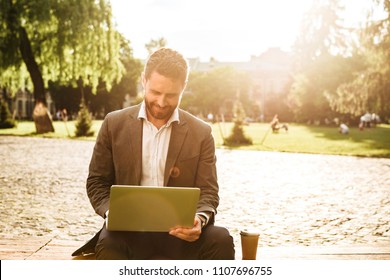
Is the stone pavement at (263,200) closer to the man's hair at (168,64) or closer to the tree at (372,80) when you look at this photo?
the man's hair at (168,64)

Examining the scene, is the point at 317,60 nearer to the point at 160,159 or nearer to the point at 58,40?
the point at 58,40

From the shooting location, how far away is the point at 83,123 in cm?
1942

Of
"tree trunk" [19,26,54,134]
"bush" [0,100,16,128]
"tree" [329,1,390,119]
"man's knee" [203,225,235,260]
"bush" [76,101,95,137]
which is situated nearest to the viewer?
"man's knee" [203,225,235,260]

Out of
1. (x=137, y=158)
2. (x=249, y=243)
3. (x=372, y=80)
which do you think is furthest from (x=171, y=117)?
(x=372, y=80)

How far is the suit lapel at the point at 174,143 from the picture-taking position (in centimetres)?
274

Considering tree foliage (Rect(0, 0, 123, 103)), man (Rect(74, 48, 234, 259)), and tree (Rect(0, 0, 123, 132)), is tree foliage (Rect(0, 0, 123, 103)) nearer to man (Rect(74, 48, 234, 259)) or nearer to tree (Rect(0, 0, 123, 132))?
tree (Rect(0, 0, 123, 132))

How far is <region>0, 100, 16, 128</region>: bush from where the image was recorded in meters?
22.7

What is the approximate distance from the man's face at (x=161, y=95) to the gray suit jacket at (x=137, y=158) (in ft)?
0.33

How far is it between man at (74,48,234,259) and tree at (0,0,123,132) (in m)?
14.9

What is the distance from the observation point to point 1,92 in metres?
22.2

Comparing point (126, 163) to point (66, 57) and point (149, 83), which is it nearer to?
point (149, 83)

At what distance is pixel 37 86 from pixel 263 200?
44.2 feet

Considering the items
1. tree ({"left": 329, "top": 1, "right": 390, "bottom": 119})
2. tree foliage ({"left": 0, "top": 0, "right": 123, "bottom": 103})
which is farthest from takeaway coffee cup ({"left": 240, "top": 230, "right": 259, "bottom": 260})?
tree foliage ({"left": 0, "top": 0, "right": 123, "bottom": 103})

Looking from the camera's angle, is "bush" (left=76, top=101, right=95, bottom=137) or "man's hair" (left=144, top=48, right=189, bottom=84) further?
"bush" (left=76, top=101, right=95, bottom=137)
